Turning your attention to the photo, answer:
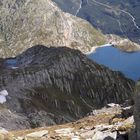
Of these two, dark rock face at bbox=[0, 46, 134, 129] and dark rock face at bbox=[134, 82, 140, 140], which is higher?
dark rock face at bbox=[134, 82, 140, 140]

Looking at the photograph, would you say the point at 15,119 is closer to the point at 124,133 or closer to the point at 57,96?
the point at 57,96

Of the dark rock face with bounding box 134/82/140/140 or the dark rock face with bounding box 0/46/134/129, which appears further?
the dark rock face with bounding box 0/46/134/129

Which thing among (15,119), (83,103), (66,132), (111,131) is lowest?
(83,103)

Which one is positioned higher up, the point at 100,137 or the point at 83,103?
the point at 100,137

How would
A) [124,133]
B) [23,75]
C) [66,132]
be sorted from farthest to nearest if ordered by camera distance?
[23,75]
[66,132]
[124,133]

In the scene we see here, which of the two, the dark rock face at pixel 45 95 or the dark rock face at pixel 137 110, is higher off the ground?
the dark rock face at pixel 137 110

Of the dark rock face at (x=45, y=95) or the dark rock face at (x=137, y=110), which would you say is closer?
the dark rock face at (x=137, y=110)

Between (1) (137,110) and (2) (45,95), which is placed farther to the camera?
(2) (45,95)

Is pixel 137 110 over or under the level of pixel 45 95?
over

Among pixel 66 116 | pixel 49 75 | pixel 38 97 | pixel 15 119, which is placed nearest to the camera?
pixel 15 119

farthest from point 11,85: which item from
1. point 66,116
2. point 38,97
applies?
point 66,116

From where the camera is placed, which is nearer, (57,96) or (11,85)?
(11,85)
